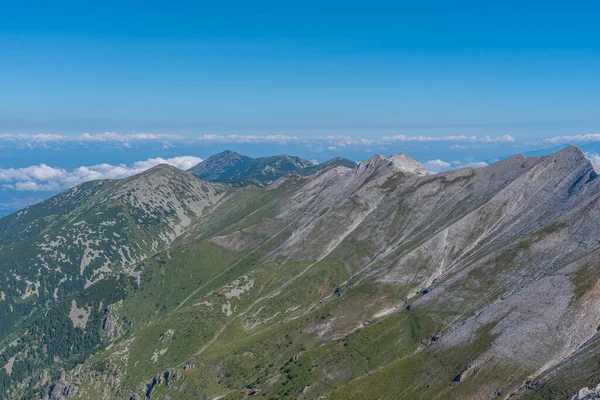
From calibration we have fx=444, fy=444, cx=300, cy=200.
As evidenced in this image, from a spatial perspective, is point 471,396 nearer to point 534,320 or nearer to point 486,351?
point 486,351

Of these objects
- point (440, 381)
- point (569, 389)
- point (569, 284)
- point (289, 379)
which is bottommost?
point (289, 379)

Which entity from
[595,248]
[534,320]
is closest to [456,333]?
[534,320]

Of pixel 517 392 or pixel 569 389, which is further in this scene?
pixel 517 392

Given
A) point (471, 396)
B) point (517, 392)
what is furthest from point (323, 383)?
point (517, 392)

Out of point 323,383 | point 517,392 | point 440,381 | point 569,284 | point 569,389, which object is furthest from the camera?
point 323,383

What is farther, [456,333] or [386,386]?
[456,333]

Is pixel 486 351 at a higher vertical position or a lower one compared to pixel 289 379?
higher

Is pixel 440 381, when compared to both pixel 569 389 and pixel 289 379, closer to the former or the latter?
pixel 569 389

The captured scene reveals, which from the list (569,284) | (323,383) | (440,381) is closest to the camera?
(440,381)

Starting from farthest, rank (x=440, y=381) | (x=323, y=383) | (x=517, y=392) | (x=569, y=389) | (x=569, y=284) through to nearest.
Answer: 1. (x=323, y=383)
2. (x=569, y=284)
3. (x=440, y=381)
4. (x=517, y=392)
5. (x=569, y=389)
